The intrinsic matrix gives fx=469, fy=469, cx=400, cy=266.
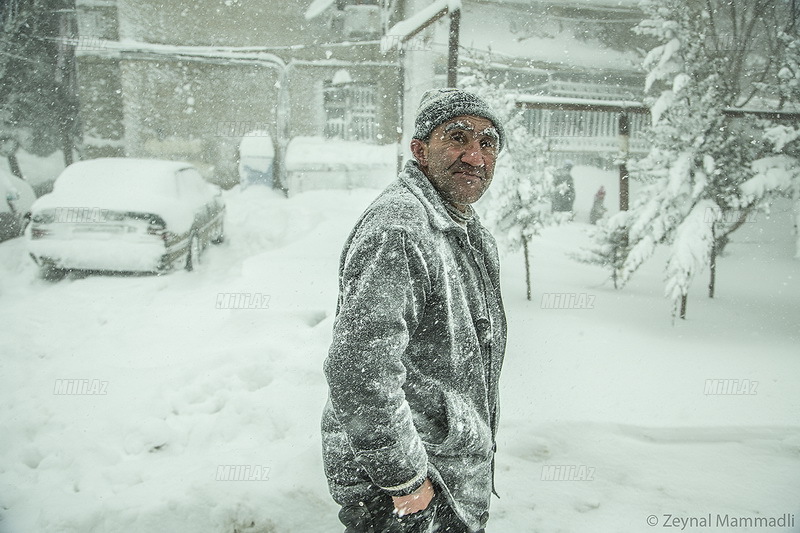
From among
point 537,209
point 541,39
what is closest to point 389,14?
point 541,39

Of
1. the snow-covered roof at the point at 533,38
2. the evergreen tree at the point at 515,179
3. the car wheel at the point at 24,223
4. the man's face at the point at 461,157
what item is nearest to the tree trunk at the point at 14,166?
the car wheel at the point at 24,223

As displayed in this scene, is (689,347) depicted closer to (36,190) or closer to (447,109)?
(447,109)

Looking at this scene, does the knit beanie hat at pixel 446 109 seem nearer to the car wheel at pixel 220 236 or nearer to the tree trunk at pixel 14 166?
the car wheel at pixel 220 236

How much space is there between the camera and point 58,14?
8.20m

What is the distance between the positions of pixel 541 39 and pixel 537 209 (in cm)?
874

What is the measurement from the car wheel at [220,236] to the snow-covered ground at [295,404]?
0.36 m

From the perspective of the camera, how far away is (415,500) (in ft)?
4.25

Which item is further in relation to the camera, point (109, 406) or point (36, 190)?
point (36, 190)

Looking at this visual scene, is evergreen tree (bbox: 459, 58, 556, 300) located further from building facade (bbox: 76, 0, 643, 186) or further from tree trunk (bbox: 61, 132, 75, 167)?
tree trunk (bbox: 61, 132, 75, 167)

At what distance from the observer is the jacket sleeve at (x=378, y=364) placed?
1165 mm

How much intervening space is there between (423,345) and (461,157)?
0.60m

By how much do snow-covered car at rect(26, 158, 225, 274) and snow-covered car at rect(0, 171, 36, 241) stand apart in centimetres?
45

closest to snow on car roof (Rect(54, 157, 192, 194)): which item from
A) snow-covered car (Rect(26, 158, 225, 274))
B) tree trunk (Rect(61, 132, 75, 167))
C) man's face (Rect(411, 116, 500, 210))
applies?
snow-covered car (Rect(26, 158, 225, 274))

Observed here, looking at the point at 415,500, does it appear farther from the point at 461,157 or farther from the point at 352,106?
the point at 352,106
